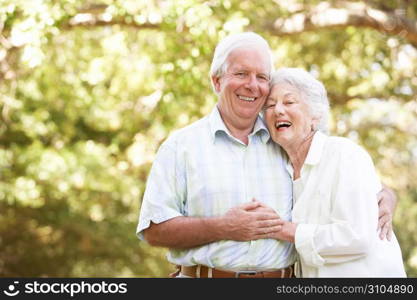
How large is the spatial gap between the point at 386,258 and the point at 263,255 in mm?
552

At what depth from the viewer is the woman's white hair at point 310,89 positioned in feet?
11.0

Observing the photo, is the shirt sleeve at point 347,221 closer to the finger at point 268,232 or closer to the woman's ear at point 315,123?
the finger at point 268,232

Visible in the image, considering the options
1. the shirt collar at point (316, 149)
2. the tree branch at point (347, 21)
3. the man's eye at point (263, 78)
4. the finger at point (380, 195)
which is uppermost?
the tree branch at point (347, 21)

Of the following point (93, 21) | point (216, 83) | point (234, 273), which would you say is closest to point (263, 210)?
point (234, 273)

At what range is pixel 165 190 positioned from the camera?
3.30m

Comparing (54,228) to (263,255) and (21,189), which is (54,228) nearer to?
(21,189)

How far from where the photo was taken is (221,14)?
21.9 ft

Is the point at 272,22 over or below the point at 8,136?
below

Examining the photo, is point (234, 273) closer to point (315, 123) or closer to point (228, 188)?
point (228, 188)

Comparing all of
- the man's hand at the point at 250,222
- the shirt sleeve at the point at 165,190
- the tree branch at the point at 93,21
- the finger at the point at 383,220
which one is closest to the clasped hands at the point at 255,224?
the man's hand at the point at 250,222

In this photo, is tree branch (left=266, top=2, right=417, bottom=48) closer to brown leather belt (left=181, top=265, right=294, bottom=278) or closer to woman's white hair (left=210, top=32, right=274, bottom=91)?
woman's white hair (left=210, top=32, right=274, bottom=91)

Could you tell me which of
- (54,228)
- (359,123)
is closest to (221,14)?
(359,123)

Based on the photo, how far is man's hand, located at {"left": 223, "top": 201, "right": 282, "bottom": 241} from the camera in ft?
10.4

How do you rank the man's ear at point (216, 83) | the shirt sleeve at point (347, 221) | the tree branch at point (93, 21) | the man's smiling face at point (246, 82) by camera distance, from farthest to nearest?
1. the tree branch at point (93, 21)
2. the man's ear at point (216, 83)
3. the man's smiling face at point (246, 82)
4. the shirt sleeve at point (347, 221)
